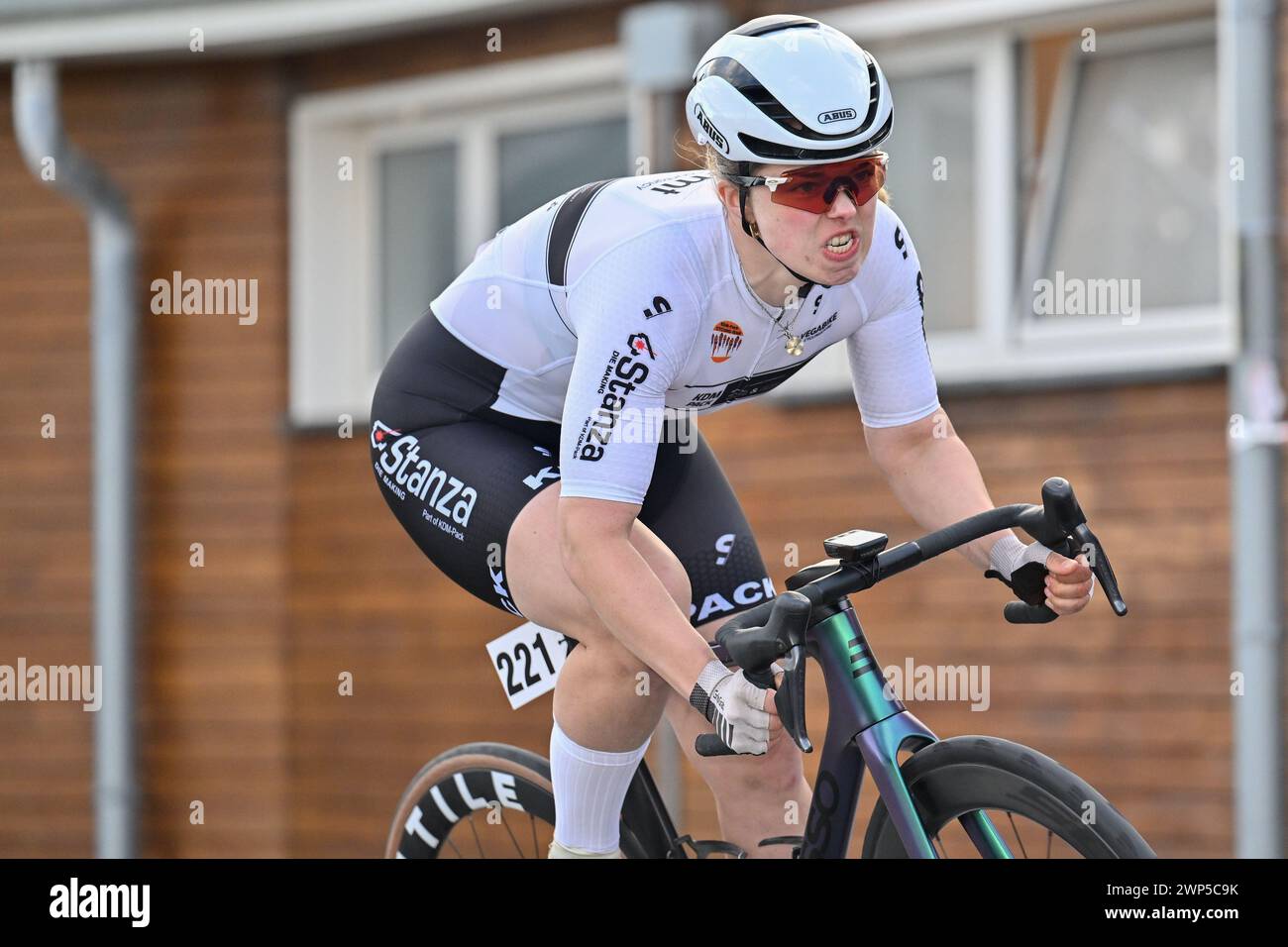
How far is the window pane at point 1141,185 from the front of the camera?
6.80m

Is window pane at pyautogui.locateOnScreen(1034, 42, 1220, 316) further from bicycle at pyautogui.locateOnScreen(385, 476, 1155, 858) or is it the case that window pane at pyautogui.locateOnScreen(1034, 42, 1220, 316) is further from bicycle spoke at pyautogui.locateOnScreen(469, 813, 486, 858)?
bicycle at pyautogui.locateOnScreen(385, 476, 1155, 858)

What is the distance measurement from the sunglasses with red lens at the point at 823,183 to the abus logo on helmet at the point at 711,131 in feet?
0.29

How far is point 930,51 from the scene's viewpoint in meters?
7.24

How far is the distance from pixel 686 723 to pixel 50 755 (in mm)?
6607

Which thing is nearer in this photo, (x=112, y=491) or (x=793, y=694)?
(x=793, y=694)

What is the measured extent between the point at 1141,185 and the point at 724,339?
443 centimetres

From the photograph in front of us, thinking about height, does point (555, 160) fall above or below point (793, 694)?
above

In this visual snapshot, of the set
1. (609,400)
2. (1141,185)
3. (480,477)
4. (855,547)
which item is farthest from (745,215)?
(1141,185)

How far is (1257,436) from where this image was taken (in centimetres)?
538

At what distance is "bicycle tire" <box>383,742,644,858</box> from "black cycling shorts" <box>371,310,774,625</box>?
47 cm

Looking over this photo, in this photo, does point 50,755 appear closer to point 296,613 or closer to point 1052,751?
point 296,613

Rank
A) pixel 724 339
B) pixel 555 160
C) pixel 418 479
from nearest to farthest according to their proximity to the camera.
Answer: pixel 724 339 → pixel 418 479 → pixel 555 160

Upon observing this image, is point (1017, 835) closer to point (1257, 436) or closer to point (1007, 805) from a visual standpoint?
point (1007, 805)

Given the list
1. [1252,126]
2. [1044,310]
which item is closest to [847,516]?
[1044,310]
